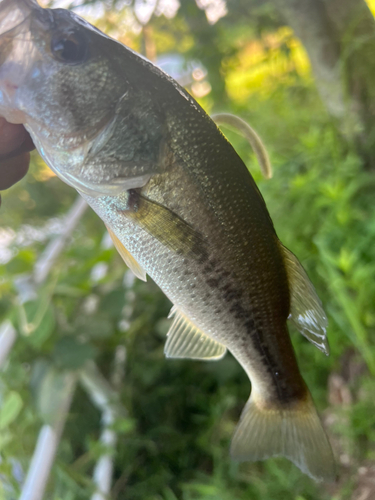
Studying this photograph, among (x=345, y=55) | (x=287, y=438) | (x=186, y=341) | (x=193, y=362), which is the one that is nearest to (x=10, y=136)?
(x=186, y=341)

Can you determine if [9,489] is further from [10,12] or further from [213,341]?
[10,12]

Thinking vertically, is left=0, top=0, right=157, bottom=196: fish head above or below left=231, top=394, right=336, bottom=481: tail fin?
above

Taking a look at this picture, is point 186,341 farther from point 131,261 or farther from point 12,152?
point 12,152

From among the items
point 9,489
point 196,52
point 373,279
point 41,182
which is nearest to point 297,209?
point 373,279

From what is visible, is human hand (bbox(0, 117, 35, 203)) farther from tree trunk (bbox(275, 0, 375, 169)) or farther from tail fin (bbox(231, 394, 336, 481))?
tree trunk (bbox(275, 0, 375, 169))

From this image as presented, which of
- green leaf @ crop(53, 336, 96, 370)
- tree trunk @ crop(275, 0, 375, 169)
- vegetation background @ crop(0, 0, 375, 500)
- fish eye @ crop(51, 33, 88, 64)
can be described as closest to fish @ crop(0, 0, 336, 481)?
fish eye @ crop(51, 33, 88, 64)

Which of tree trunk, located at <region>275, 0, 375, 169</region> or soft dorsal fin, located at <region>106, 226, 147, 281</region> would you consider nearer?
soft dorsal fin, located at <region>106, 226, 147, 281</region>

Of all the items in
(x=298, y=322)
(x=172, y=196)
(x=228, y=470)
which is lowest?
(x=228, y=470)


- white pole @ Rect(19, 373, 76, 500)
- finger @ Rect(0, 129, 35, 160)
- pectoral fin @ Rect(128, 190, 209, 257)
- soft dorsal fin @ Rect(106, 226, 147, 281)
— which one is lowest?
white pole @ Rect(19, 373, 76, 500)
